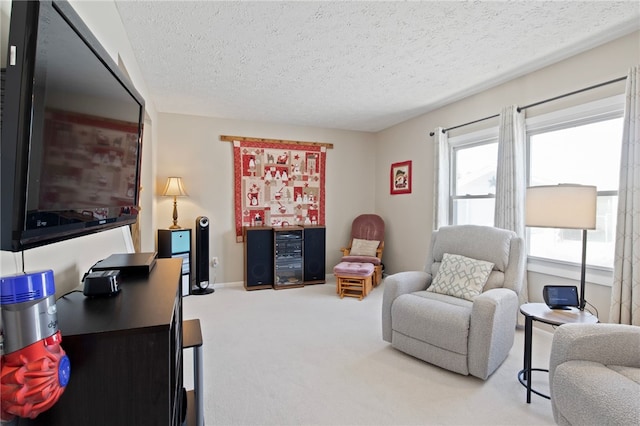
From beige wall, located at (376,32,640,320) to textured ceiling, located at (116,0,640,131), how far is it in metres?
0.13

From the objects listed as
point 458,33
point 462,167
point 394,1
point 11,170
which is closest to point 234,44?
point 394,1

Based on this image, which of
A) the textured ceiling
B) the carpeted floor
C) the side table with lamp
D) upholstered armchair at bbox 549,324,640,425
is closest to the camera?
upholstered armchair at bbox 549,324,640,425

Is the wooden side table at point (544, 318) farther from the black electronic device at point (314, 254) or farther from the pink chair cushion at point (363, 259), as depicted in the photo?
the black electronic device at point (314, 254)

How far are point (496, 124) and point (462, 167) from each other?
704mm

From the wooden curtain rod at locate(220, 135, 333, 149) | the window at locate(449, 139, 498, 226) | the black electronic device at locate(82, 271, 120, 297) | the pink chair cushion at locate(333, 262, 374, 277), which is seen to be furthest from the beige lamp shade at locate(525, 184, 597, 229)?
the wooden curtain rod at locate(220, 135, 333, 149)

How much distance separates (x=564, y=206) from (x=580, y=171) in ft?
3.58

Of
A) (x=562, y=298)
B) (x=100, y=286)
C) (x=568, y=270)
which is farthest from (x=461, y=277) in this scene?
(x=100, y=286)

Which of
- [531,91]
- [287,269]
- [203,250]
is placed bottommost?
[287,269]

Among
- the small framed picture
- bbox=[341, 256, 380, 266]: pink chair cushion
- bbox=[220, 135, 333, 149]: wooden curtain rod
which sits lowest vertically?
bbox=[341, 256, 380, 266]: pink chair cushion

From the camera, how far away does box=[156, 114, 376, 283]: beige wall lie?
4398mm

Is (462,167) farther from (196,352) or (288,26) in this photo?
(196,352)

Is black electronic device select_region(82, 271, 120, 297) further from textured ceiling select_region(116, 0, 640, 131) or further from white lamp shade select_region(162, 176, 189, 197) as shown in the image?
white lamp shade select_region(162, 176, 189, 197)

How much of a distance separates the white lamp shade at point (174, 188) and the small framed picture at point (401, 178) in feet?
10.2

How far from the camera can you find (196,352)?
1364 millimetres
